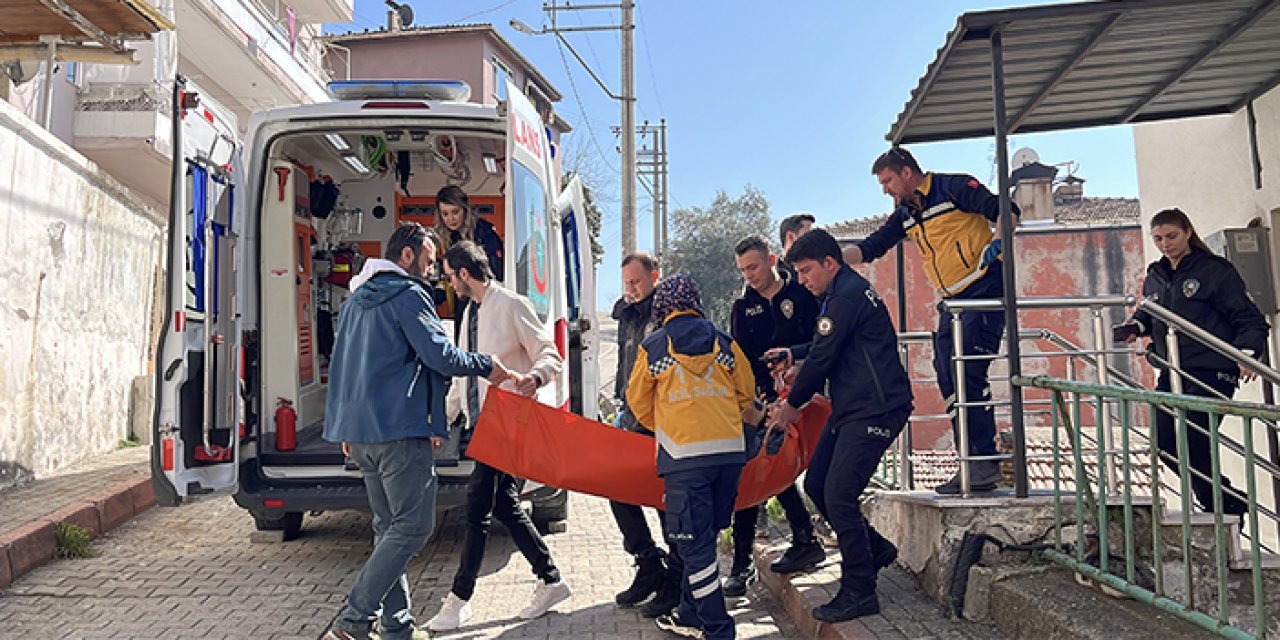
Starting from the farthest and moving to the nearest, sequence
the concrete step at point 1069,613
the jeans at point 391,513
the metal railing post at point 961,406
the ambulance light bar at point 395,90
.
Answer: the ambulance light bar at point 395,90 < the metal railing post at point 961,406 < the jeans at point 391,513 < the concrete step at point 1069,613

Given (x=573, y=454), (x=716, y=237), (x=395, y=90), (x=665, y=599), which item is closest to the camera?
(x=573, y=454)

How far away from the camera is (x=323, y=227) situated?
715 cm

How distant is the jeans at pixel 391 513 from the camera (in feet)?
12.2

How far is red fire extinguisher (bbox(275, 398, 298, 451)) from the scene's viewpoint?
226 inches

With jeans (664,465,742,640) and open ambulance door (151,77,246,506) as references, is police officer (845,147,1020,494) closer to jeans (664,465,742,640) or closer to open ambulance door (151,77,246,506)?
jeans (664,465,742,640)

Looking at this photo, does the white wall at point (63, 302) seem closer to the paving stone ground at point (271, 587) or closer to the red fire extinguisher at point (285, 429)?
the paving stone ground at point (271, 587)

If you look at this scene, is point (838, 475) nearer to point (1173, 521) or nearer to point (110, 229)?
point (1173, 521)

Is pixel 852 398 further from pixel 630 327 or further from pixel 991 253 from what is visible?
pixel 630 327

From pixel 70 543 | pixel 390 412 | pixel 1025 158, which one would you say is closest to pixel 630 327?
pixel 390 412

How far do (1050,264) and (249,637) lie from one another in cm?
1605

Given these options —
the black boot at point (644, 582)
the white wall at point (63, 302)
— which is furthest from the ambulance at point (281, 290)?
the white wall at point (63, 302)

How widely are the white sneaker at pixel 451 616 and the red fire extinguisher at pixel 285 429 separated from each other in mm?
1934

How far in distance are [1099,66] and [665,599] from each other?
3532 millimetres

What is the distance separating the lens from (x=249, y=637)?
4.28m
